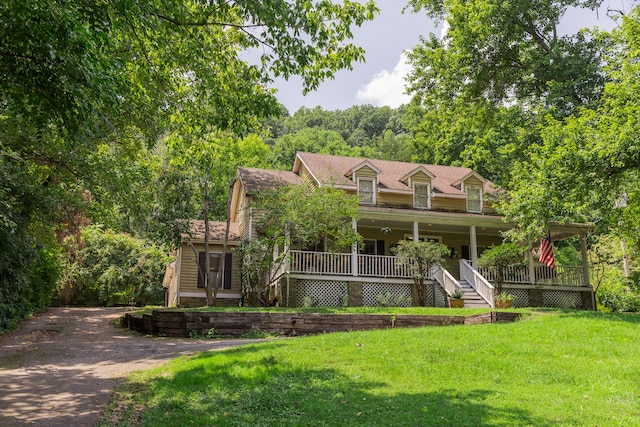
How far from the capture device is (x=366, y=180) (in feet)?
77.5

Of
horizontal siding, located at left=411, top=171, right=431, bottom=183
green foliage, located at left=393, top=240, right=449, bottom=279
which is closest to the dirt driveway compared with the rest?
green foliage, located at left=393, top=240, right=449, bottom=279

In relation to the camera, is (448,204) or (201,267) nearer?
(201,267)

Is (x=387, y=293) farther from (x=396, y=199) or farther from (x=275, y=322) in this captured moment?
(x=275, y=322)

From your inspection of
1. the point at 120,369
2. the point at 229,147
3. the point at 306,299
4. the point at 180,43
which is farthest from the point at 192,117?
the point at 229,147

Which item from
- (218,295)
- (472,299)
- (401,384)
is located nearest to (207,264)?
(218,295)

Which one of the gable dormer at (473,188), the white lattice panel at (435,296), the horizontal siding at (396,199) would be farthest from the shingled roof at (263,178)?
the gable dormer at (473,188)

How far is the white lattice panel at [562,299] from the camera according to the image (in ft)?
75.0

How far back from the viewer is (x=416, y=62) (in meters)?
24.2

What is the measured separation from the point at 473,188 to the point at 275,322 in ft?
49.1

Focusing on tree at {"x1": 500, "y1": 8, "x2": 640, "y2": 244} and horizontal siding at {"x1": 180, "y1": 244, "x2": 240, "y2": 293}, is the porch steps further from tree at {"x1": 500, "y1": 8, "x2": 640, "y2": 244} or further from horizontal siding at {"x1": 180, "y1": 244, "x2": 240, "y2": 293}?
horizontal siding at {"x1": 180, "y1": 244, "x2": 240, "y2": 293}

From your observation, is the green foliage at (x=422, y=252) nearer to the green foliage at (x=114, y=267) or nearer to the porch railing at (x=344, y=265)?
the porch railing at (x=344, y=265)

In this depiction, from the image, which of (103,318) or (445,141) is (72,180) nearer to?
(103,318)

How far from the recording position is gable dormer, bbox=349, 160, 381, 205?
76.4ft

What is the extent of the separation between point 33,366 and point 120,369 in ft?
5.28
